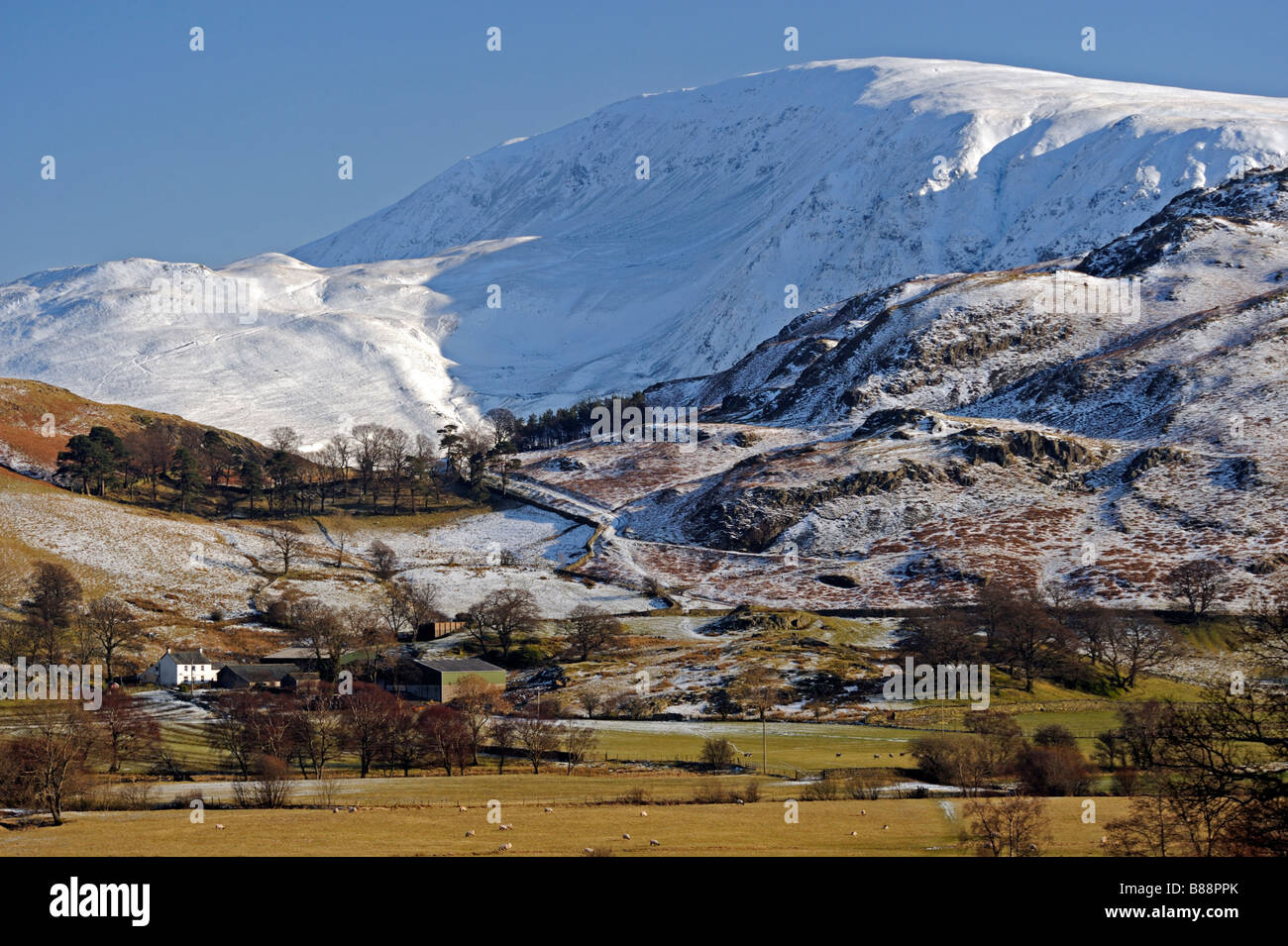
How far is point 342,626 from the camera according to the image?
11475cm

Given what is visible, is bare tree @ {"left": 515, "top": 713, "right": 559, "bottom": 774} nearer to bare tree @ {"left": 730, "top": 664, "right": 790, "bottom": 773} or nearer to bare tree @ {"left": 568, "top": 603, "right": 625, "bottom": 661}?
bare tree @ {"left": 730, "top": 664, "right": 790, "bottom": 773}

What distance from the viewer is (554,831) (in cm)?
4222

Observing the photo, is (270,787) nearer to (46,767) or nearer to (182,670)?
(46,767)

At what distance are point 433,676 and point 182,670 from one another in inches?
763

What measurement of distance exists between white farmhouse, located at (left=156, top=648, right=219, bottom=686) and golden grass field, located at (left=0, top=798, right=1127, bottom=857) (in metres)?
50.3

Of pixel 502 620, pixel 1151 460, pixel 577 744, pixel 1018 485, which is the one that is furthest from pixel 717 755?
pixel 1151 460

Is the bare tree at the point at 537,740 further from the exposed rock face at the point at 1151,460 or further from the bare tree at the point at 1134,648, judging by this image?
the exposed rock face at the point at 1151,460

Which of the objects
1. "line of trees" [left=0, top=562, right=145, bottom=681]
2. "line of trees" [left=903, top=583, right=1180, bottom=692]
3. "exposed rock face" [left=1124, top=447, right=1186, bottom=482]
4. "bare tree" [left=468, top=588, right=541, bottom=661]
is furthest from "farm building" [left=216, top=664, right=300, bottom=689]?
"exposed rock face" [left=1124, top=447, right=1186, bottom=482]

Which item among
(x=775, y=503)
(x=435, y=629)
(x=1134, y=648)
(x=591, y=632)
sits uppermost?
(x=775, y=503)
